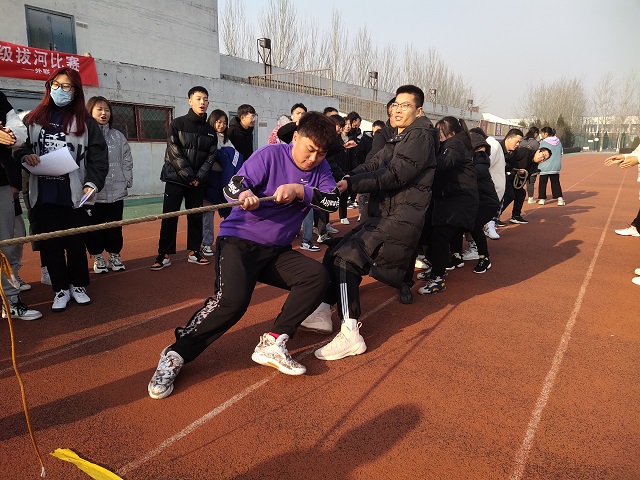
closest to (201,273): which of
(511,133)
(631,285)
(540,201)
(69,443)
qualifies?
(69,443)

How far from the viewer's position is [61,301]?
13.6 ft

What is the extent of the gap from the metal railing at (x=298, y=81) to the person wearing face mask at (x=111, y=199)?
45.4 ft

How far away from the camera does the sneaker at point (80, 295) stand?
430 centimetres

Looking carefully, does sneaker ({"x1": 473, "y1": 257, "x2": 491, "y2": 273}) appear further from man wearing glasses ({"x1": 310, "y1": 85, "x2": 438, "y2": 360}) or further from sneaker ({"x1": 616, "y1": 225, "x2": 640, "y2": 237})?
sneaker ({"x1": 616, "y1": 225, "x2": 640, "y2": 237})

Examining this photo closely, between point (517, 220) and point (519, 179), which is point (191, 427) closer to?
point (519, 179)

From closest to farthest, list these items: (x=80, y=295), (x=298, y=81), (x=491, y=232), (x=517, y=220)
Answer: (x=80, y=295)
(x=491, y=232)
(x=517, y=220)
(x=298, y=81)

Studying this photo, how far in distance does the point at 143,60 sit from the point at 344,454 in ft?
54.9

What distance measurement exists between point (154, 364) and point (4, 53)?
8819mm

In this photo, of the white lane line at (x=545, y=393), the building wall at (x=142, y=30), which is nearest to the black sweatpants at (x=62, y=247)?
the white lane line at (x=545, y=393)

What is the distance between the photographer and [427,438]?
2549mm

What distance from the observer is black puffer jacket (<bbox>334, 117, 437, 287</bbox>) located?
3768mm

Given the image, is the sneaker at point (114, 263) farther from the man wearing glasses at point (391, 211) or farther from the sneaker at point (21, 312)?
the man wearing glasses at point (391, 211)

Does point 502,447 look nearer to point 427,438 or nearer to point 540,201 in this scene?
point 427,438

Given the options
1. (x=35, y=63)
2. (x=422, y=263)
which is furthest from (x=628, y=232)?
(x=35, y=63)
